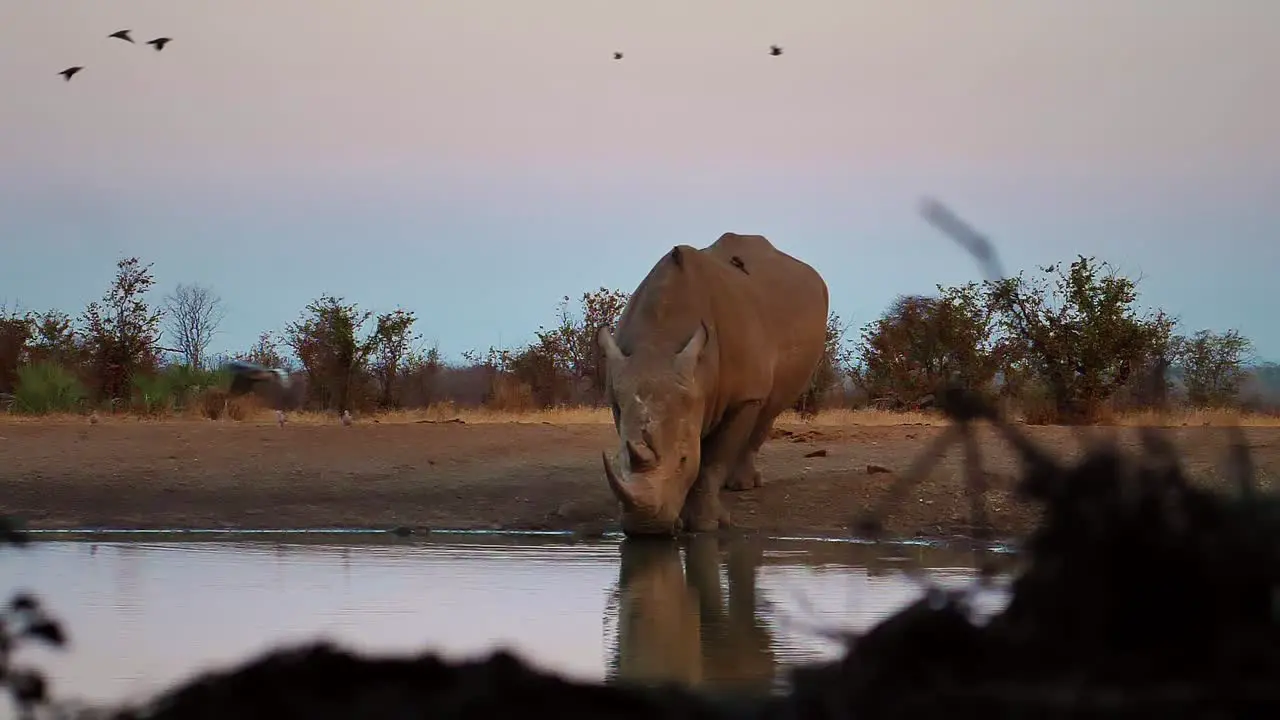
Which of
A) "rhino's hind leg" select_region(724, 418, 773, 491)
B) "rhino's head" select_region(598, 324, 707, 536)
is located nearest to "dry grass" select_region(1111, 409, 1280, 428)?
"rhino's hind leg" select_region(724, 418, 773, 491)

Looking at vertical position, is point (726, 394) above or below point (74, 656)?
above

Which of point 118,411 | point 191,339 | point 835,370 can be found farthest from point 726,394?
point 191,339

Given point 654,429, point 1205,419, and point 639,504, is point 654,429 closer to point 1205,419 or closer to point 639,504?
point 639,504

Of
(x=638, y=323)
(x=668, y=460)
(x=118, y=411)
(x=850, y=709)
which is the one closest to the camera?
(x=850, y=709)

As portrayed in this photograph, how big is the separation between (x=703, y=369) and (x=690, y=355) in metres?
0.31

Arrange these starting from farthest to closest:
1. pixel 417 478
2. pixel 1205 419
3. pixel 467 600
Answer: pixel 1205 419 < pixel 417 478 < pixel 467 600

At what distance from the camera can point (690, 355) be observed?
39.6ft

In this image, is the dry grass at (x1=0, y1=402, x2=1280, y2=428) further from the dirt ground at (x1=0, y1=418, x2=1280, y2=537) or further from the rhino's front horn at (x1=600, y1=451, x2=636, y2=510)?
the rhino's front horn at (x1=600, y1=451, x2=636, y2=510)

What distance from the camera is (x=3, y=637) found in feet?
8.15

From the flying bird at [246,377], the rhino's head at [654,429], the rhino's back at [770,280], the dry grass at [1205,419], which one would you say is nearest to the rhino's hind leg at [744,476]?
the rhino's back at [770,280]

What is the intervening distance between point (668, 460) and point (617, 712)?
362 inches

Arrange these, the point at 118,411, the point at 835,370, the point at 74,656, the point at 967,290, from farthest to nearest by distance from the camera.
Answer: the point at 835,370, the point at 967,290, the point at 118,411, the point at 74,656

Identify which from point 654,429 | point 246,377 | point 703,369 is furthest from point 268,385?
point 654,429

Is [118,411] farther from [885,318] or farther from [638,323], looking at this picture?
[885,318]
